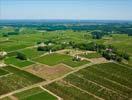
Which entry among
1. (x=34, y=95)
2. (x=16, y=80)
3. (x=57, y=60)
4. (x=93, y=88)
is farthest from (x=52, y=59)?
(x=34, y=95)

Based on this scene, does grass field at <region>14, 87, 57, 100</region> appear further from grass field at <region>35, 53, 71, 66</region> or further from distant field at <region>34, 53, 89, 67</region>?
grass field at <region>35, 53, 71, 66</region>

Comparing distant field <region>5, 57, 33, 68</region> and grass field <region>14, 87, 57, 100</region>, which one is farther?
distant field <region>5, 57, 33, 68</region>

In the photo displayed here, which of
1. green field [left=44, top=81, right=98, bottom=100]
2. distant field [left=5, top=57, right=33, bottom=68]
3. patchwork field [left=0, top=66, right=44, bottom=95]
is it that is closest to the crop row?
green field [left=44, top=81, right=98, bottom=100]

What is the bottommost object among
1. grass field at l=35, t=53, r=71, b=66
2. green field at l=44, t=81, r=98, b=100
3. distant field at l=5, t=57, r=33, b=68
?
green field at l=44, t=81, r=98, b=100

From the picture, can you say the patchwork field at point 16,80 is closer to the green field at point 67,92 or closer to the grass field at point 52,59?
the green field at point 67,92

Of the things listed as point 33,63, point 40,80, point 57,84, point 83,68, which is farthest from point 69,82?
point 33,63

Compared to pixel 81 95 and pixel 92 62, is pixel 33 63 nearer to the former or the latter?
pixel 92 62
